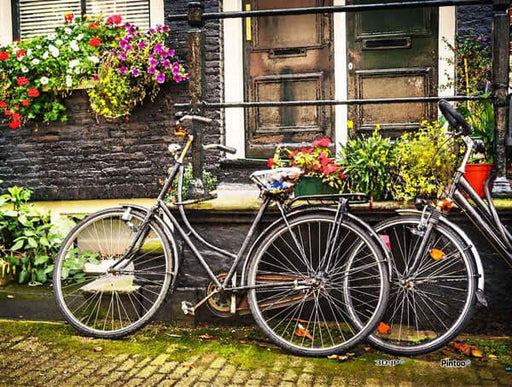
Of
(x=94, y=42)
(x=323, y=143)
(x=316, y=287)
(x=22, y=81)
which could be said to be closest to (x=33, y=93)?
(x=22, y=81)

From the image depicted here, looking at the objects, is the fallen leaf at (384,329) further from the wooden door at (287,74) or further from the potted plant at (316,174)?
the wooden door at (287,74)

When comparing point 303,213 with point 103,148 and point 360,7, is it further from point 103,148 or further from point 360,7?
point 103,148

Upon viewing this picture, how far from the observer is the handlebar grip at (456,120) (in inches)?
122

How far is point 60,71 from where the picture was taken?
19.3 ft

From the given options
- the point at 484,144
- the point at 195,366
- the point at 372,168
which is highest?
the point at 484,144

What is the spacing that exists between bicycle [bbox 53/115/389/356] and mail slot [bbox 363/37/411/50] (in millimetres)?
2744

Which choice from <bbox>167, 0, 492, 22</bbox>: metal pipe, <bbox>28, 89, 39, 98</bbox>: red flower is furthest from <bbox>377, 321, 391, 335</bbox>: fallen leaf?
<bbox>28, 89, 39, 98</bbox>: red flower

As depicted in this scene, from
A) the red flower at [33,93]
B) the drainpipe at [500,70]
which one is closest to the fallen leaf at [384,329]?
the drainpipe at [500,70]

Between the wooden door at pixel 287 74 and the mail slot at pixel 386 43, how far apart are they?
388 millimetres

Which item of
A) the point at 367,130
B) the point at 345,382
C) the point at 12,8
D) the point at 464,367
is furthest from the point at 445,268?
the point at 12,8

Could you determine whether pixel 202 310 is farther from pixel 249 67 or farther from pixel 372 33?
pixel 372 33

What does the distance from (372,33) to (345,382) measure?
13.1 ft

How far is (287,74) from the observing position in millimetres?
5848

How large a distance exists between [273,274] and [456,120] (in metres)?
1.42
